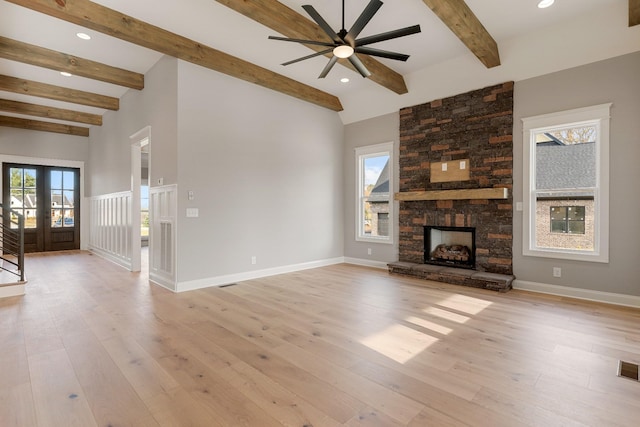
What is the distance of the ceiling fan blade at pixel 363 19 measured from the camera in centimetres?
263

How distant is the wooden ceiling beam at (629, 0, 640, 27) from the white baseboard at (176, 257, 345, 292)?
5536 mm

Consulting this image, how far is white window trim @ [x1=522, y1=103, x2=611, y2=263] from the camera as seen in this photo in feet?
12.8

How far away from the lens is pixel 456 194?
5.01 metres

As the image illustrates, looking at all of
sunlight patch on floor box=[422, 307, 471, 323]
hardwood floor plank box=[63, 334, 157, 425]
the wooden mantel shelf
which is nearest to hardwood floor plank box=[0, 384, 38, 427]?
hardwood floor plank box=[63, 334, 157, 425]

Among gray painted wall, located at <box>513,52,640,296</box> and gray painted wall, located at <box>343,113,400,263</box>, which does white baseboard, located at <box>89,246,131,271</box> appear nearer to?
gray painted wall, located at <box>343,113,400,263</box>

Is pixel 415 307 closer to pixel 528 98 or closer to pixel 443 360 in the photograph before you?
pixel 443 360

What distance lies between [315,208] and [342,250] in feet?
4.07

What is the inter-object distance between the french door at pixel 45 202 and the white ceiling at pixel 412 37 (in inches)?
147

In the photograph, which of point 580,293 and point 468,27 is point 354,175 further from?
point 580,293

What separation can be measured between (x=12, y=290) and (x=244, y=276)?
2.99 meters

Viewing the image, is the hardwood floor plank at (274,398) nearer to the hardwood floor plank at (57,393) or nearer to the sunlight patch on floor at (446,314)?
the hardwood floor plank at (57,393)

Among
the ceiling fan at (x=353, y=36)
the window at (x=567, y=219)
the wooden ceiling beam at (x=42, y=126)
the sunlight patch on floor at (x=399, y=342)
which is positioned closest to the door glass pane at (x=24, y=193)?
the wooden ceiling beam at (x=42, y=126)

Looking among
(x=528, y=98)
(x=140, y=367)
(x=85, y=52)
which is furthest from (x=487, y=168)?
(x=85, y=52)

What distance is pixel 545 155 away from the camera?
14.5 feet
